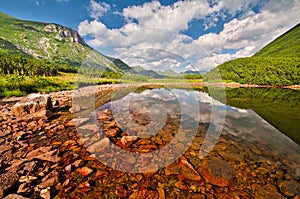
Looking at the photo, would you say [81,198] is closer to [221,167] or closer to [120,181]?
[120,181]

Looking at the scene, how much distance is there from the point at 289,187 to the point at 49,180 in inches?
231

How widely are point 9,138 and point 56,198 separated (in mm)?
4381

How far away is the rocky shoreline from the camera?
11.5 feet

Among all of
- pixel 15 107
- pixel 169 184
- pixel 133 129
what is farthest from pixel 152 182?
pixel 15 107

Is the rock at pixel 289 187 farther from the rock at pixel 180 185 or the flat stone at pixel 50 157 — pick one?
the flat stone at pixel 50 157

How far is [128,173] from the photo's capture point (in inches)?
166

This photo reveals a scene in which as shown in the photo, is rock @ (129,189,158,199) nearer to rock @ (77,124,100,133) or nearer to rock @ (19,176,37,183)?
rock @ (19,176,37,183)

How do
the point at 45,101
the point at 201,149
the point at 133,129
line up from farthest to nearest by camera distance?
the point at 45,101 → the point at 133,129 → the point at 201,149

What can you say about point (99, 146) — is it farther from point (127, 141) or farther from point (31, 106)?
point (31, 106)

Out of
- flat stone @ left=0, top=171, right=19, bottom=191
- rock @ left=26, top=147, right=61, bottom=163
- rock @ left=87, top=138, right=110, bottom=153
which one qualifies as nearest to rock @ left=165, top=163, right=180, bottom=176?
rock @ left=87, top=138, right=110, bottom=153

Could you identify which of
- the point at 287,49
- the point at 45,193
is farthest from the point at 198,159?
the point at 287,49

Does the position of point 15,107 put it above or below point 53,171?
above

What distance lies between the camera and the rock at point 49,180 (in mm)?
3510

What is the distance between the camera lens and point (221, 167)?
4.50m
